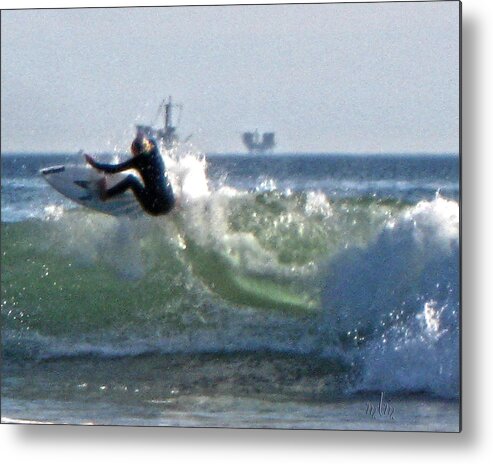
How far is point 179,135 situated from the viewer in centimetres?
446

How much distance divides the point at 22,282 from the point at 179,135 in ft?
2.63

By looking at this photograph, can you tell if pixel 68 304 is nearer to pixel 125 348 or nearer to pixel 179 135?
pixel 125 348

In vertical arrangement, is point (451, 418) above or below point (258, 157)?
below

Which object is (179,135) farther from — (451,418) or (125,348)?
(451,418)

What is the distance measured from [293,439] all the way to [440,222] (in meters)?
0.92

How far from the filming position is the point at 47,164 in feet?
14.8

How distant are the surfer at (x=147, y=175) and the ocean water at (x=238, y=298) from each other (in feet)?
0.17

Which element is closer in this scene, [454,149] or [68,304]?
[454,149]

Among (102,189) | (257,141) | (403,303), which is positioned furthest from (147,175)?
(403,303)

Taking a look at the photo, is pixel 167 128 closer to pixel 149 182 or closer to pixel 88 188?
pixel 149 182

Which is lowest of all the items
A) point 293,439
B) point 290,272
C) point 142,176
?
point 293,439

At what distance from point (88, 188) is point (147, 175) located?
23cm

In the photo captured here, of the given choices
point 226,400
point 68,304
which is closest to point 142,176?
point 68,304

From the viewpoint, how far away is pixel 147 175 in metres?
4.51
